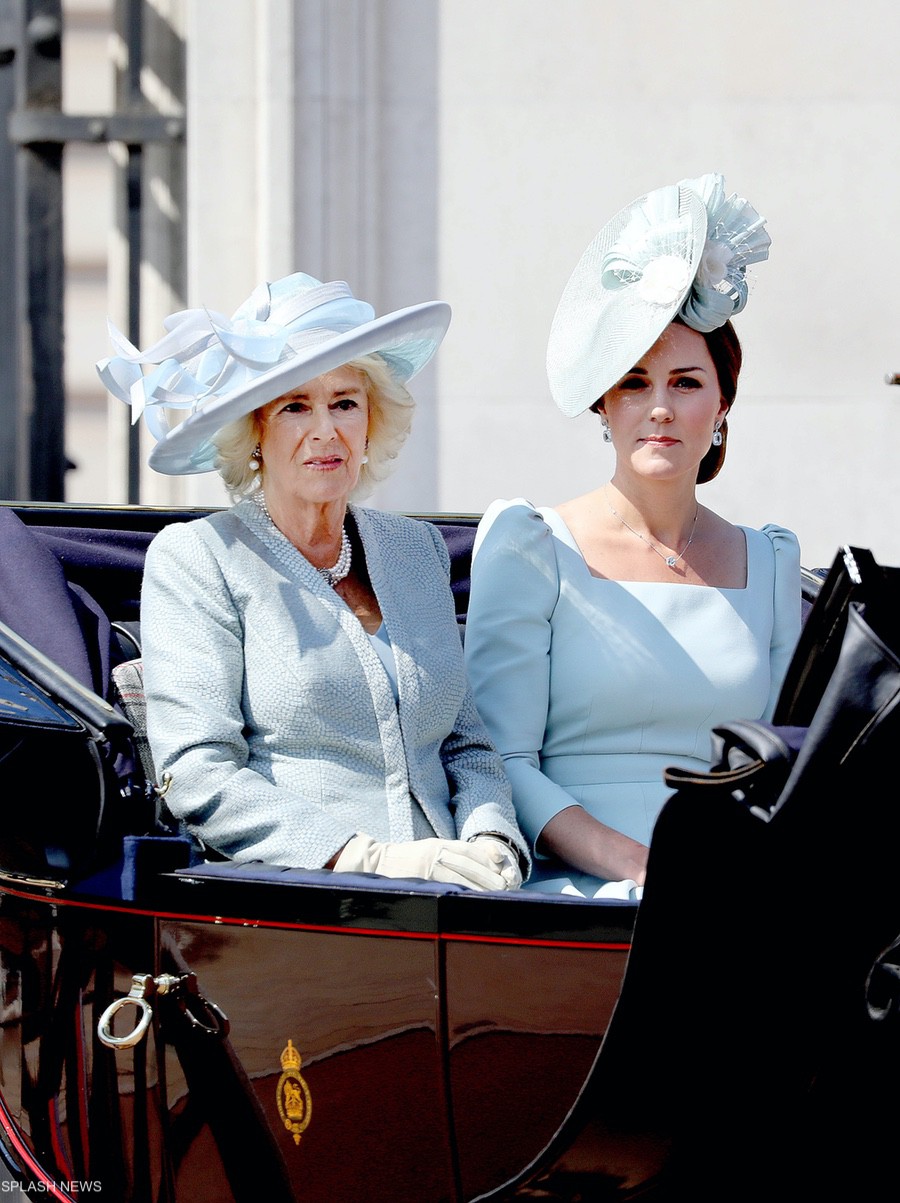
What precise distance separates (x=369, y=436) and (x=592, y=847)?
0.66 meters

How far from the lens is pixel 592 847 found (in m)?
2.07

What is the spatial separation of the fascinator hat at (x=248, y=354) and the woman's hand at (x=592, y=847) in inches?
26.0

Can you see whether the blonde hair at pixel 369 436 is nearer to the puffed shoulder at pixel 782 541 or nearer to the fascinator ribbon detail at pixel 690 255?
the fascinator ribbon detail at pixel 690 255

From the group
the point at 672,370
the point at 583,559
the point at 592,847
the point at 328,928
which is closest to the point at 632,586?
the point at 583,559

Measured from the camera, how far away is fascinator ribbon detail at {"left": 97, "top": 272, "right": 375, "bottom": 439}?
6.83 ft

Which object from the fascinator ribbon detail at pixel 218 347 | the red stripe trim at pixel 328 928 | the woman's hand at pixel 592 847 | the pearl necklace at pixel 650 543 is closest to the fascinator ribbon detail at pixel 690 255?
the pearl necklace at pixel 650 543

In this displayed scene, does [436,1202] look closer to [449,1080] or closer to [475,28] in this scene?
[449,1080]

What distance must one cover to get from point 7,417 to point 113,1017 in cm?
278

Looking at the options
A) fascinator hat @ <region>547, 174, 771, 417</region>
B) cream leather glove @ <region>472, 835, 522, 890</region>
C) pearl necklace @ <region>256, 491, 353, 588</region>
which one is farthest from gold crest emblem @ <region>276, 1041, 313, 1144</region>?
fascinator hat @ <region>547, 174, 771, 417</region>

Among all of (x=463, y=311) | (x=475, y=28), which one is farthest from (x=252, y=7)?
(x=463, y=311)

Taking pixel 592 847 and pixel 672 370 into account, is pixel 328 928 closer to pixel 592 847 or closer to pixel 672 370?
pixel 592 847

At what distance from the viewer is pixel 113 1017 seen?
5.86ft

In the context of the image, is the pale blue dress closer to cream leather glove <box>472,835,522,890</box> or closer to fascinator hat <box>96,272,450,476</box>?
cream leather glove <box>472,835,522,890</box>

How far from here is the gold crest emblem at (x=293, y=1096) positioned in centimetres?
172
